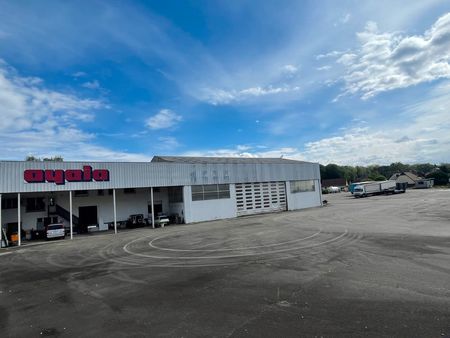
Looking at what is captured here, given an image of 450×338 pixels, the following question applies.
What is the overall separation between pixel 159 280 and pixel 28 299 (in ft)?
12.8

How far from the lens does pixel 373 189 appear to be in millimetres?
62094

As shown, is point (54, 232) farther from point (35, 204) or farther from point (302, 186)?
point (302, 186)

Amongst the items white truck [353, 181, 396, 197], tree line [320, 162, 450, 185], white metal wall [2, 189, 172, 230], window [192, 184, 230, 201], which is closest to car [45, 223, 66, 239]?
white metal wall [2, 189, 172, 230]

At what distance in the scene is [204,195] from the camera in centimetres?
3391

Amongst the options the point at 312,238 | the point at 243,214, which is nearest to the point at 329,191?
the point at 243,214

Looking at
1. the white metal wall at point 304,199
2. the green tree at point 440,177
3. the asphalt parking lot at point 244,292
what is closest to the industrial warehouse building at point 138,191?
the white metal wall at point 304,199

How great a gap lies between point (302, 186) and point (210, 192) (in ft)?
53.8

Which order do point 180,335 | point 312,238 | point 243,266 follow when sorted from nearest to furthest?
1. point 180,335
2. point 243,266
3. point 312,238

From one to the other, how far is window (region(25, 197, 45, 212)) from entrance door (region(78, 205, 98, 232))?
348 cm

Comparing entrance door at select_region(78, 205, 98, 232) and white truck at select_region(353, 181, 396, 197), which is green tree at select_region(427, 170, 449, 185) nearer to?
white truck at select_region(353, 181, 396, 197)

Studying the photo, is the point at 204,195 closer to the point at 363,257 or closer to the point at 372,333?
the point at 363,257

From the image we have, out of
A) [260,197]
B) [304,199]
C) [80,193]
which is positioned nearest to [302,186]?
[304,199]

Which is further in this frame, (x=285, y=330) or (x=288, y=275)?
(x=288, y=275)

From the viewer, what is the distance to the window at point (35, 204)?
2880cm
